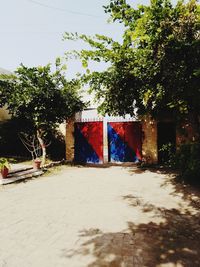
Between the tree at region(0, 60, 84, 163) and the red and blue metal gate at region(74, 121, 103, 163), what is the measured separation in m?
1.30

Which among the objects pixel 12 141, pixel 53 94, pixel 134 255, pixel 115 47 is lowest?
pixel 134 255

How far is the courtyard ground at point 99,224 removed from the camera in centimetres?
434

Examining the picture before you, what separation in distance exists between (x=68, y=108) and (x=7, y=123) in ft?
18.4

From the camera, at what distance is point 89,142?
14859 mm

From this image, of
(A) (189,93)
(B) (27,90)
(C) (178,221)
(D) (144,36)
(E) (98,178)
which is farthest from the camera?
(B) (27,90)

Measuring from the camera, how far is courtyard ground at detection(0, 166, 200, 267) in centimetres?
434

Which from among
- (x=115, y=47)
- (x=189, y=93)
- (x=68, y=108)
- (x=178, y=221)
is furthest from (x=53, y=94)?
(x=178, y=221)

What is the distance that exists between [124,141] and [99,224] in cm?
872

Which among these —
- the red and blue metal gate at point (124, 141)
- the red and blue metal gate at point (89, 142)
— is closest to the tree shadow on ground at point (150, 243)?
the red and blue metal gate at point (124, 141)

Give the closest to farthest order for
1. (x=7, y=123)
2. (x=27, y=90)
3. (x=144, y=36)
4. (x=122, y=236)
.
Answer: (x=122, y=236)
(x=144, y=36)
(x=27, y=90)
(x=7, y=123)

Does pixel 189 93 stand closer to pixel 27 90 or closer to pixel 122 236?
pixel 122 236

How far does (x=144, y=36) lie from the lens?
7574mm

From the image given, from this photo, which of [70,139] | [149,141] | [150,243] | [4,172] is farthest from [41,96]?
[150,243]

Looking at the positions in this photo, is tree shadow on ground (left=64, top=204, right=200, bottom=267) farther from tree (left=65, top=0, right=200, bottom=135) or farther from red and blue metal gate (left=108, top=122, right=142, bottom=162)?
red and blue metal gate (left=108, top=122, right=142, bottom=162)
